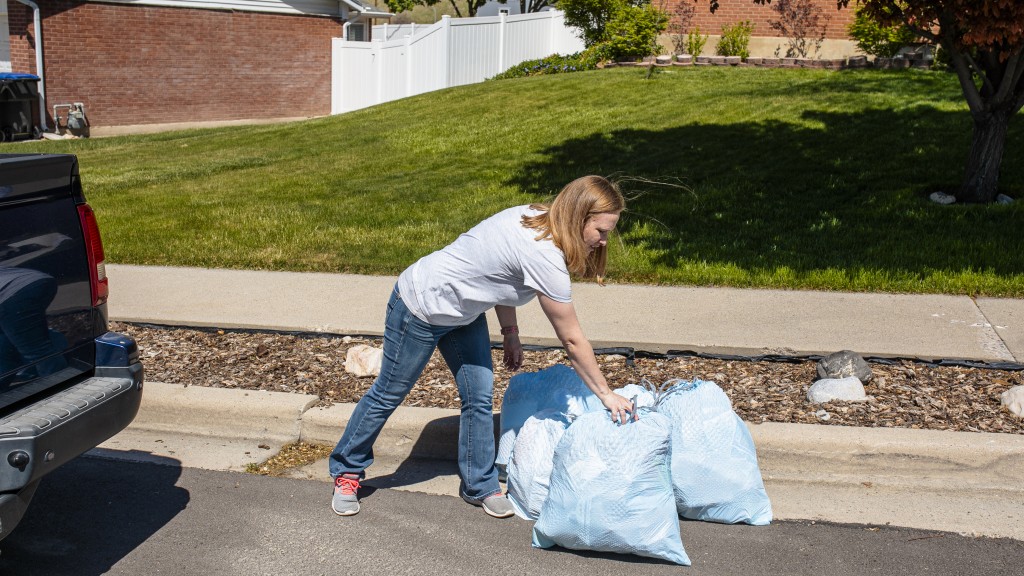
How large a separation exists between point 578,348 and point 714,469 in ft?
2.83

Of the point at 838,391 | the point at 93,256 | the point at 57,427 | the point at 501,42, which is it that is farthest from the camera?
the point at 501,42

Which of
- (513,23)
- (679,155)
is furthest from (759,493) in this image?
(513,23)

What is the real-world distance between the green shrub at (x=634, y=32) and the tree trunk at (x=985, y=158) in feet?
33.1

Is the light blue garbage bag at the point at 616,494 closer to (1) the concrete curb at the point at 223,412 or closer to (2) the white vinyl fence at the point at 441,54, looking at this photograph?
(1) the concrete curb at the point at 223,412

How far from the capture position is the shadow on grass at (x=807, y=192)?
7.94 metres

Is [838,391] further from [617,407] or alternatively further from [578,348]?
[578,348]

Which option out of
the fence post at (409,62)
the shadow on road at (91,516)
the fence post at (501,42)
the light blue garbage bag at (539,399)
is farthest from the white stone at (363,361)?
the fence post at (501,42)

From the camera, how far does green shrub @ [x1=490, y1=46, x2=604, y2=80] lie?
19.5m

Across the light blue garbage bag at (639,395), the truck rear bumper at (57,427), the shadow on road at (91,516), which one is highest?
the truck rear bumper at (57,427)

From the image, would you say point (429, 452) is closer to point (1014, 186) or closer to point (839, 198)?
point (839, 198)

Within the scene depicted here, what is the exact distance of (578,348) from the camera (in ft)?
12.2

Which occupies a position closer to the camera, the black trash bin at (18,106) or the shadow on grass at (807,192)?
the shadow on grass at (807,192)

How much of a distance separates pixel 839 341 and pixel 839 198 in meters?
3.71

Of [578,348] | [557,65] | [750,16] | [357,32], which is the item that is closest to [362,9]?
[357,32]
